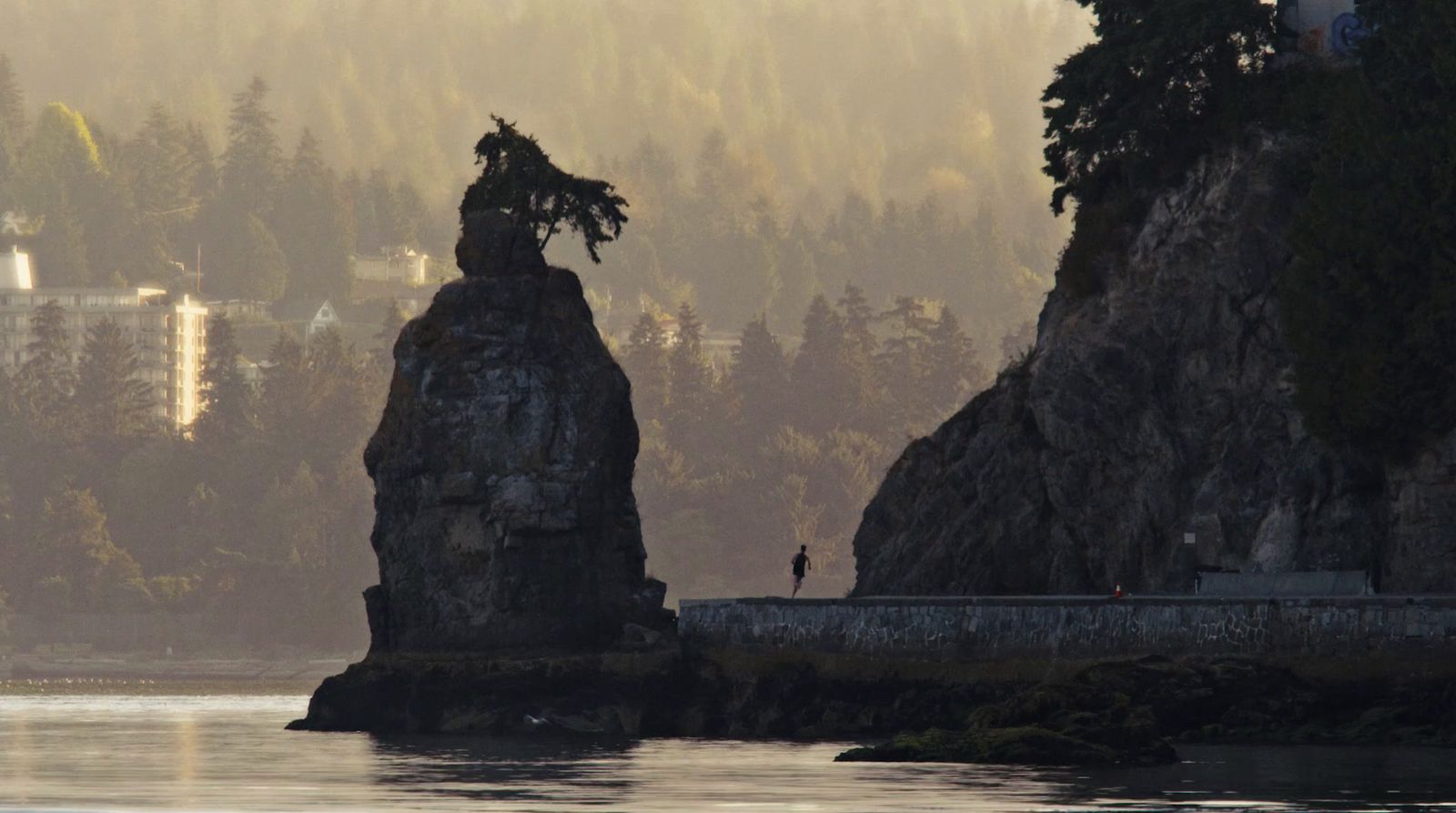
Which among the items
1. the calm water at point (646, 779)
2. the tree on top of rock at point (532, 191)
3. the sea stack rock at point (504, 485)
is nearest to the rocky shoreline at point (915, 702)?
the sea stack rock at point (504, 485)

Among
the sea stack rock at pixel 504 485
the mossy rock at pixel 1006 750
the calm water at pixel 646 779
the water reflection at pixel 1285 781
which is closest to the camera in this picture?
the water reflection at pixel 1285 781

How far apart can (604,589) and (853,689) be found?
10.0m

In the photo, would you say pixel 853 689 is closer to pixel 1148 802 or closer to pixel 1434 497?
pixel 1434 497

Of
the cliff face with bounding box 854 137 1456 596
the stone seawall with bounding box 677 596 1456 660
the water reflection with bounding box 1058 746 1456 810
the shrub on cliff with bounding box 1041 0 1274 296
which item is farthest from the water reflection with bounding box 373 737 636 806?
the shrub on cliff with bounding box 1041 0 1274 296

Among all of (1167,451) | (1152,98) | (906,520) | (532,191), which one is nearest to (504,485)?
(532,191)

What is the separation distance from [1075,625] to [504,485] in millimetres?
16869

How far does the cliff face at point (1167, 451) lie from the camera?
71625 mm

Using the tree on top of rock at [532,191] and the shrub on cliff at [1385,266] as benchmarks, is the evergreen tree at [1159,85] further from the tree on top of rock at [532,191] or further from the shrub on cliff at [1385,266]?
the tree on top of rock at [532,191]

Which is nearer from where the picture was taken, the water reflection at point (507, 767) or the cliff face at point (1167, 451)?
the water reflection at point (507, 767)

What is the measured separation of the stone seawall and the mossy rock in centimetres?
791

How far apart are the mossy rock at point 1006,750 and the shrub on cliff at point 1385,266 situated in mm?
15373

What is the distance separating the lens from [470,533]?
3007 inches

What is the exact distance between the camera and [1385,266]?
68.5 metres

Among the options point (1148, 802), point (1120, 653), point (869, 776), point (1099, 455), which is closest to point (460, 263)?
point (1099, 455)
